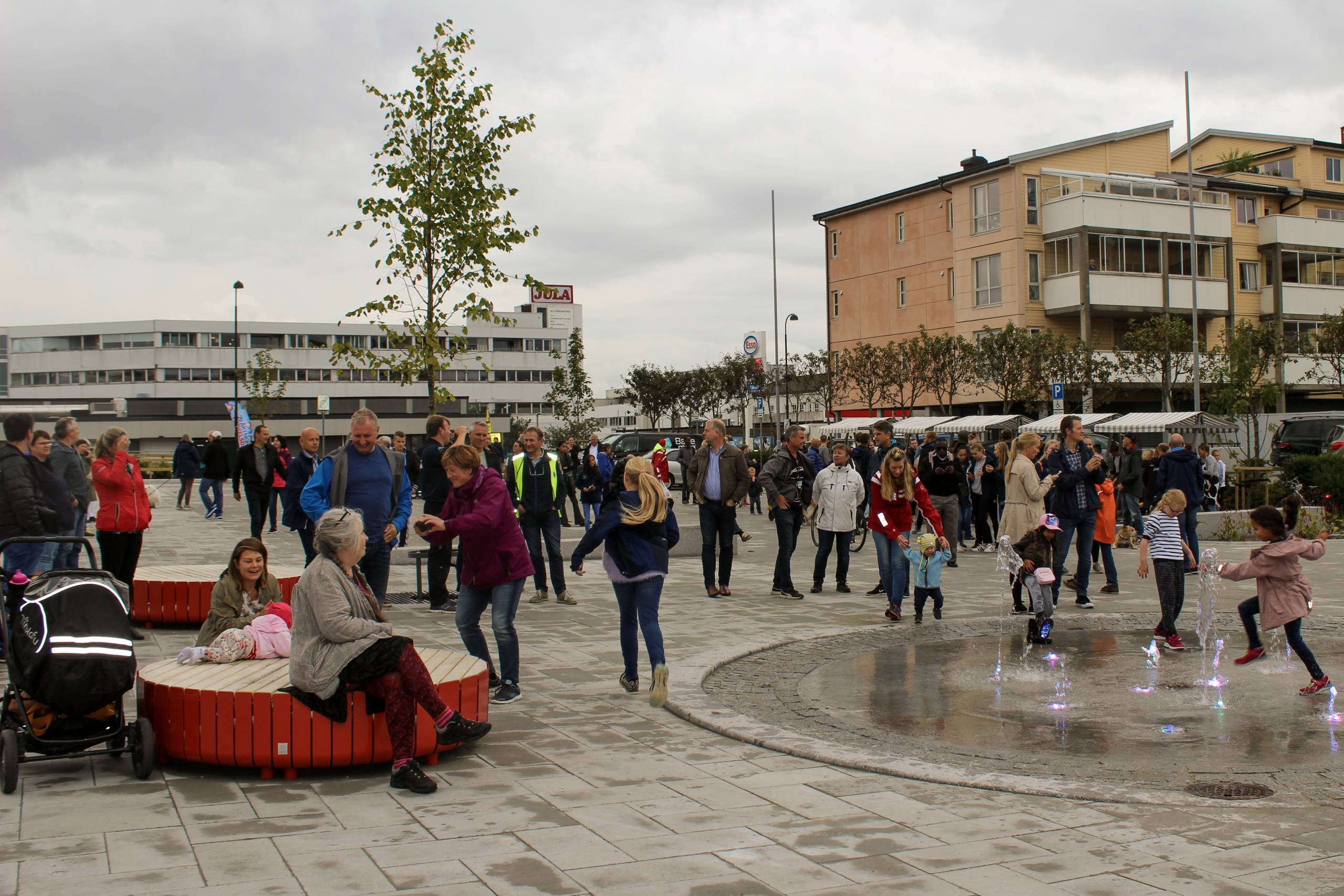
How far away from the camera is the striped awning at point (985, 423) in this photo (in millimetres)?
39531

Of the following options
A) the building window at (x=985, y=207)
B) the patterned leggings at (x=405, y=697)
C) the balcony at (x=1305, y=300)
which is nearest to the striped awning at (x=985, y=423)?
the building window at (x=985, y=207)

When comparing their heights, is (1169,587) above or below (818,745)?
above

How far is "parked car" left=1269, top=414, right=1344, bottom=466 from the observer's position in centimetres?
3384

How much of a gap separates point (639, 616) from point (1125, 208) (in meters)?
45.4

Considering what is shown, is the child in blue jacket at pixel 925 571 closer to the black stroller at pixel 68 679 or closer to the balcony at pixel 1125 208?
the black stroller at pixel 68 679

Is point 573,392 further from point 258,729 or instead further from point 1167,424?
point 258,729

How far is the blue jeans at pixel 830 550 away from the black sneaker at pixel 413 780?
27.5 feet

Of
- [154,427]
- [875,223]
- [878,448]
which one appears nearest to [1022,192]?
[875,223]

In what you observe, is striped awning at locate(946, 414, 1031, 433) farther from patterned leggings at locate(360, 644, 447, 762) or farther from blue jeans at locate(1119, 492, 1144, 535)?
patterned leggings at locate(360, 644, 447, 762)

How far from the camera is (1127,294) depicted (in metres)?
48.2

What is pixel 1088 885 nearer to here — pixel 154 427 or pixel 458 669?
pixel 458 669

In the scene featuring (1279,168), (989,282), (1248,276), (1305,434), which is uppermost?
(1279,168)

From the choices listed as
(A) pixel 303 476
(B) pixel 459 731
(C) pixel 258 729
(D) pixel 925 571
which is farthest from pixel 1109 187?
(C) pixel 258 729

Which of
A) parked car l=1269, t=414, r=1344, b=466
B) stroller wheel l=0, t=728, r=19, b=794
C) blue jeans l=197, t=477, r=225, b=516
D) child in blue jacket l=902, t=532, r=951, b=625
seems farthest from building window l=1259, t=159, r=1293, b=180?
stroller wheel l=0, t=728, r=19, b=794
